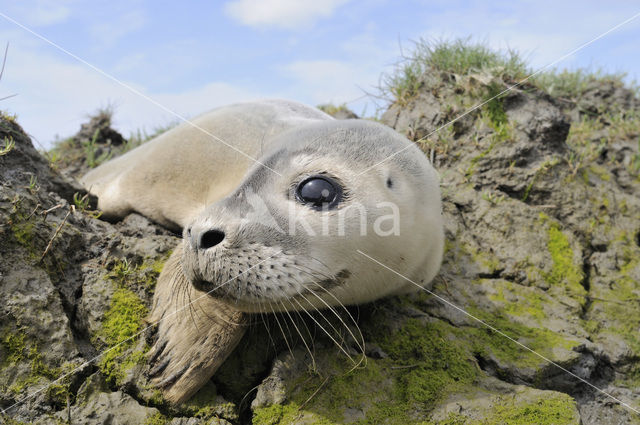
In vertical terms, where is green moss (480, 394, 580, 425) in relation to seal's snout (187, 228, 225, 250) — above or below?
below

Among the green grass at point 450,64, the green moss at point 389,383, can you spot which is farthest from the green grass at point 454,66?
the green moss at point 389,383

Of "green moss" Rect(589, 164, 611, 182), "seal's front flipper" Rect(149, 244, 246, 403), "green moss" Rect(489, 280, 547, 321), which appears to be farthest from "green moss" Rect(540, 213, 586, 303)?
"seal's front flipper" Rect(149, 244, 246, 403)

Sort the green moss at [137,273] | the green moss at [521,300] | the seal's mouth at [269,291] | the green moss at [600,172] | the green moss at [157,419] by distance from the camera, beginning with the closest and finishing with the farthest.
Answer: the seal's mouth at [269,291], the green moss at [157,419], the green moss at [137,273], the green moss at [521,300], the green moss at [600,172]

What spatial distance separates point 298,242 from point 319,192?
336 millimetres

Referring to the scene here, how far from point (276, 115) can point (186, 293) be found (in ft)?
6.68

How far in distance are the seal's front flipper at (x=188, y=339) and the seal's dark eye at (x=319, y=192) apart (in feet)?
2.45

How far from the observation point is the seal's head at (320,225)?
278 cm

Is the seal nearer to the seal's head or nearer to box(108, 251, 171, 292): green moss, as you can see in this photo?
the seal's head

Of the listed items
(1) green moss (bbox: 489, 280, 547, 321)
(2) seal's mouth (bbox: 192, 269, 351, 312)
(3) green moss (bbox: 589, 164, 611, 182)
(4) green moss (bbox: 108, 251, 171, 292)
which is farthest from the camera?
(3) green moss (bbox: 589, 164, 611, 182)

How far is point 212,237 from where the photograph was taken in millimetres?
2793

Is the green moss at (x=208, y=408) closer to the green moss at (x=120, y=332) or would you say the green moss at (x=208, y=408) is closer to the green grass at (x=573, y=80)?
the green moss at (x=120, y=332)

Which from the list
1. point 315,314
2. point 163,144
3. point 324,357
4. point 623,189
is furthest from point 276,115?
point 623,189

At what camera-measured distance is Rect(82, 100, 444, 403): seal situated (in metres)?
2.79

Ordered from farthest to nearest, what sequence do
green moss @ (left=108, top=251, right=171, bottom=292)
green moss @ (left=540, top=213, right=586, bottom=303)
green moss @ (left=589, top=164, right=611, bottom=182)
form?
1. green moss @ (left=589, top=164, right=611, bottom=182)
2. green moss @ (left=540, top=213, right=586, bottom=303)
3. green moss @ (left=108, top=251, right=171, bottom=292)
